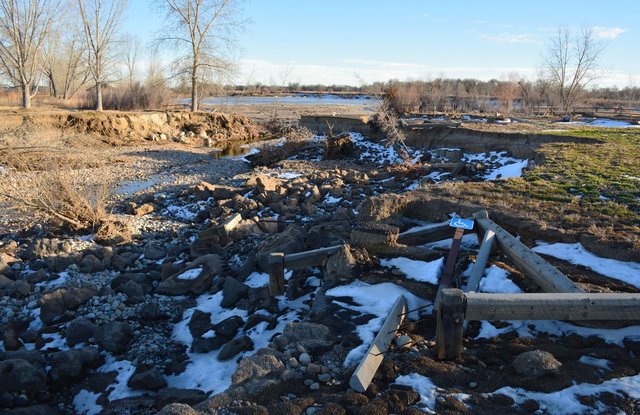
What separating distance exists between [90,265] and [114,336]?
3.07m

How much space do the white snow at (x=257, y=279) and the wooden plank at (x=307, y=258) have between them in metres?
1.12

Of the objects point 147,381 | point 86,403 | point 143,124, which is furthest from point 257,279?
point 143,124

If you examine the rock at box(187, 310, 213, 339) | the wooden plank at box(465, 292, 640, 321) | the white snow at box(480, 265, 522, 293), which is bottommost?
the rock at box(187, 310, 213, 339)

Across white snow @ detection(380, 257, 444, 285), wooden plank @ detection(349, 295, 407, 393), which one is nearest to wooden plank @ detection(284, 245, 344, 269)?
white snow @ detection(380, 257, 444, 285)

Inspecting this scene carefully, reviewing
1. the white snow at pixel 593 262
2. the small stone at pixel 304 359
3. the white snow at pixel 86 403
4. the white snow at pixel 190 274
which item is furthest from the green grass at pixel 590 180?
the white snow at pixel 86 403

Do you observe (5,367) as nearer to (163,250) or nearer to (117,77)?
(163,250)

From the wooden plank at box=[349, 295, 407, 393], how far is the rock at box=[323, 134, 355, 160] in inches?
621

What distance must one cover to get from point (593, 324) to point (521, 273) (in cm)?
118

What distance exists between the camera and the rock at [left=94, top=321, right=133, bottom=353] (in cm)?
568

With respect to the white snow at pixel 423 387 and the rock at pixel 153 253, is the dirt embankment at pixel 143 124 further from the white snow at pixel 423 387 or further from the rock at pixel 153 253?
the white snow at pixel 423 387

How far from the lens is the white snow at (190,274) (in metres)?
7.58

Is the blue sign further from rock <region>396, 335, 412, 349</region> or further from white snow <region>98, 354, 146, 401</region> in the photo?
white snow <region>98, 354, 146, 401</region>

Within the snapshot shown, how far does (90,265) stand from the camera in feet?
27.4

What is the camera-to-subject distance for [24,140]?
44.9 feet
